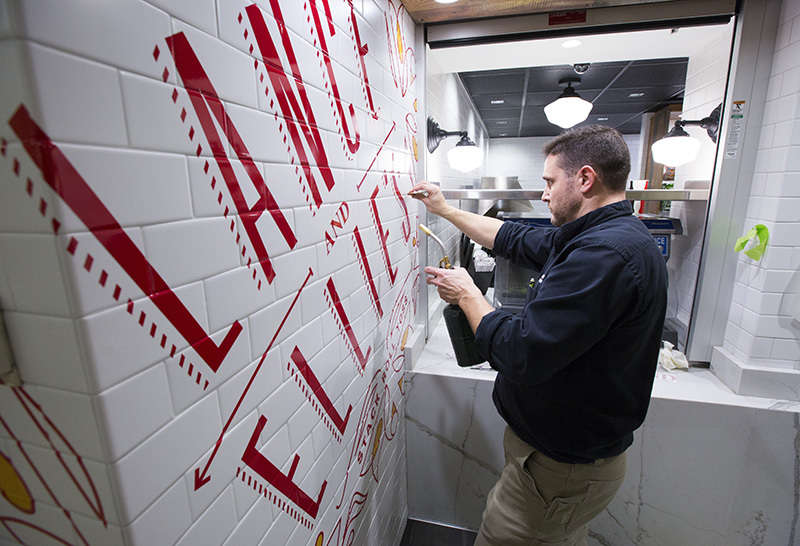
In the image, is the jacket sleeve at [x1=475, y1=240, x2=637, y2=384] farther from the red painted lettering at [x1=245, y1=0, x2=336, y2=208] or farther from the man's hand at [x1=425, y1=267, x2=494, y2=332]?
the red painted lettering at [x1=245, y1=0, x2=336, y2=208]

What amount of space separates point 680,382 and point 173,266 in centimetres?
203

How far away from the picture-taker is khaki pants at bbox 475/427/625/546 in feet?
4.20

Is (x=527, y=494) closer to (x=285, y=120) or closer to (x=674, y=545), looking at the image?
(x=674, y=545)

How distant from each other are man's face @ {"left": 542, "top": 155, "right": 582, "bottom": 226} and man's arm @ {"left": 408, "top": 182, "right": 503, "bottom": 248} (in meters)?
0.44

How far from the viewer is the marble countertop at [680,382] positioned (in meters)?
1.59

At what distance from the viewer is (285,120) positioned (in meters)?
0.82

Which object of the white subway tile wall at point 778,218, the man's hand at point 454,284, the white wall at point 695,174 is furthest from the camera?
the white wall at point 695,174

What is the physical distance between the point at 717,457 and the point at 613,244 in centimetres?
123

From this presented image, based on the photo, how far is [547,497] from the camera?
1298mm

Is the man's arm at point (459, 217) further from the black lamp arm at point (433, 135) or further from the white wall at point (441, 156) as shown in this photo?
the black lamp arm at point (433, 135)

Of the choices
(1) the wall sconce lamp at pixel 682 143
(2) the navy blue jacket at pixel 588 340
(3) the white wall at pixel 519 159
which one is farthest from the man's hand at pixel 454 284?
(3) the white wall at pixel 519 159

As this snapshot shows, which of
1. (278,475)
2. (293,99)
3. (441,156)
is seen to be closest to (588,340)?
(278,475)

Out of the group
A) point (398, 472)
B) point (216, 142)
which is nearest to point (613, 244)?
point (216, 142)

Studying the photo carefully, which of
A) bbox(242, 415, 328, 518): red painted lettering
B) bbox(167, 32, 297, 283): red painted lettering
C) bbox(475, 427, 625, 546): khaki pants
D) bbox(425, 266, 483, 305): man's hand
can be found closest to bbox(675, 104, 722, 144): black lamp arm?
bbox(425, 266, 483, 305): man's hand
